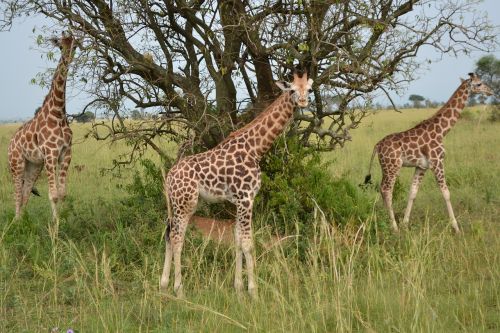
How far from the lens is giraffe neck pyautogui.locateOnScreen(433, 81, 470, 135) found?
9.59 meters

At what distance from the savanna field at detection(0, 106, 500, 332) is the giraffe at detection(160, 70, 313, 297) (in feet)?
0.70

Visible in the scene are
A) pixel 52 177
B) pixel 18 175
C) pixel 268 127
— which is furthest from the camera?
pixel 18 175

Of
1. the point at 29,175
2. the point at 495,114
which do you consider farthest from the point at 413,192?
the point at 495,114

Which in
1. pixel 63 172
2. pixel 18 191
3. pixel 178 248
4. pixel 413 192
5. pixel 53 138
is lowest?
pixel 178 248

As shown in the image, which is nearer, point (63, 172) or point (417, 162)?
point (63, 172)

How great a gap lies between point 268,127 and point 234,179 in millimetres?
740

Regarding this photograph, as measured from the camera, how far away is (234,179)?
6.29 meters

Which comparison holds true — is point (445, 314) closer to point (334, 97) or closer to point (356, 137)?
point (334, 97)

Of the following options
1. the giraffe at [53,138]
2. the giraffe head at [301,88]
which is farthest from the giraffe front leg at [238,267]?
the giraffe at [53,138]

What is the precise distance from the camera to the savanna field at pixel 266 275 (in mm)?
5090

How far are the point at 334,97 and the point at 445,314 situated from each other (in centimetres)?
374

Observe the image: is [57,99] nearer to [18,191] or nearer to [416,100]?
[18,191]

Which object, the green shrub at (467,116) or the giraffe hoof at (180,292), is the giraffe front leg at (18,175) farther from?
the green shrub at (467,116)

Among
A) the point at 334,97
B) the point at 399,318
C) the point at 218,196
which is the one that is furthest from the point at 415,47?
the point at 399,318
